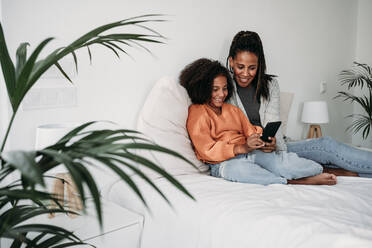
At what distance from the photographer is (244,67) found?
2.05 metres

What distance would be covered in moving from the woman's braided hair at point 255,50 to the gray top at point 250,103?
0.04 m

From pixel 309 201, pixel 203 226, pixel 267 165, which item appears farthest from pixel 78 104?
pixel 309 201

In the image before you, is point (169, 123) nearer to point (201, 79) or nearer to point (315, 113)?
point (201, 79)

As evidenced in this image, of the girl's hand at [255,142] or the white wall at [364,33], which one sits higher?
the white wall at [364,33]

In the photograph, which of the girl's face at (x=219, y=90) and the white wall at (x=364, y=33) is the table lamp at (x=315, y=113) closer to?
the white wall at (x=364, y=33)

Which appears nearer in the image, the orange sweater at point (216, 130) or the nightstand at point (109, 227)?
the nightstand at point (109, 227)

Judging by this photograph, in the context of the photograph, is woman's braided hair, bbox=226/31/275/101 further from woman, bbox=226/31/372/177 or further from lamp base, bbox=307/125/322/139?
lamp base, bbox=307/125/322/139

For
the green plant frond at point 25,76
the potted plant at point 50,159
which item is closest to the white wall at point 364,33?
the potted plant at point 50,159

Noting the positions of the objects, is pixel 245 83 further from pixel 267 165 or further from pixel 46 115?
pixel 46 115

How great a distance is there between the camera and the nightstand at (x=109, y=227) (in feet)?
3.89

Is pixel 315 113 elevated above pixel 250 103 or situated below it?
below

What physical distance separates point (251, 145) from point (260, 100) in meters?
Answer: 0.60

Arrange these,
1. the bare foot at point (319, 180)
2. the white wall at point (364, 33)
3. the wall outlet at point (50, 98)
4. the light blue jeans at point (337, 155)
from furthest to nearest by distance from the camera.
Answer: the white wall at point (364, 33) → the light blue jeans at point (337, 155) → the bare foot at point (319, 180) → the wall outlet at point (50, 98)

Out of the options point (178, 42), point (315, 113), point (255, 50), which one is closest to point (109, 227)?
point (178, 42)
